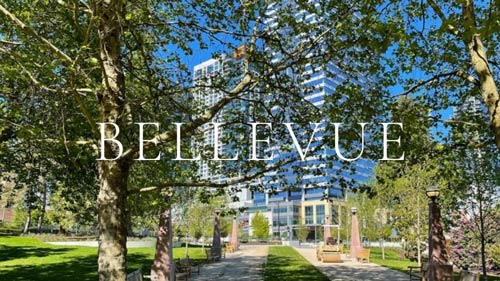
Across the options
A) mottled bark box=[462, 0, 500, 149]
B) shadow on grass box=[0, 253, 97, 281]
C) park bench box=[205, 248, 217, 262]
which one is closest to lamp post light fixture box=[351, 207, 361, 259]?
park bench box=[205, 248, 217, 262]

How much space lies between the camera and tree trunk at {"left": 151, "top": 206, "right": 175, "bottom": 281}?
11719mm

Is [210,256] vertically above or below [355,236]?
below

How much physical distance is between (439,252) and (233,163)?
5949mm

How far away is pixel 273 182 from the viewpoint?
→ 30.8 feet

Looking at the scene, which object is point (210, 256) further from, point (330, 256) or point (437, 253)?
point (437, 253)

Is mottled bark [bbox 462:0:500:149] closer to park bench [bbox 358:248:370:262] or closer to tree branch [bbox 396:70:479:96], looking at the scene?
tree branch [bbox 396:70:479:96]

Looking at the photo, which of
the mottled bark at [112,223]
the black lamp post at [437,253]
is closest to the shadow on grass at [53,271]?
the mottled bark at [112,223]

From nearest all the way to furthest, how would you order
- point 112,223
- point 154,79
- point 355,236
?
point 112,223 → point 154,79 → point 355,236

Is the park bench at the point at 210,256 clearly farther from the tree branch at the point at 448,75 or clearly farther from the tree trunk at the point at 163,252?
the tree branch at the point at 448,75

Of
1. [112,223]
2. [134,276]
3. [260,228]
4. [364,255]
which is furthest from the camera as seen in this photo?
[260,228]

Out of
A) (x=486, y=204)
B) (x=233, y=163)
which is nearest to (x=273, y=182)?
(x=233, y=163)

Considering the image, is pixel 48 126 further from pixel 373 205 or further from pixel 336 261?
pixel 373 205

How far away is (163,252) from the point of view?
11.9m

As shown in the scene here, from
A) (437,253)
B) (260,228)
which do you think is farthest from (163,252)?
(260,228)
